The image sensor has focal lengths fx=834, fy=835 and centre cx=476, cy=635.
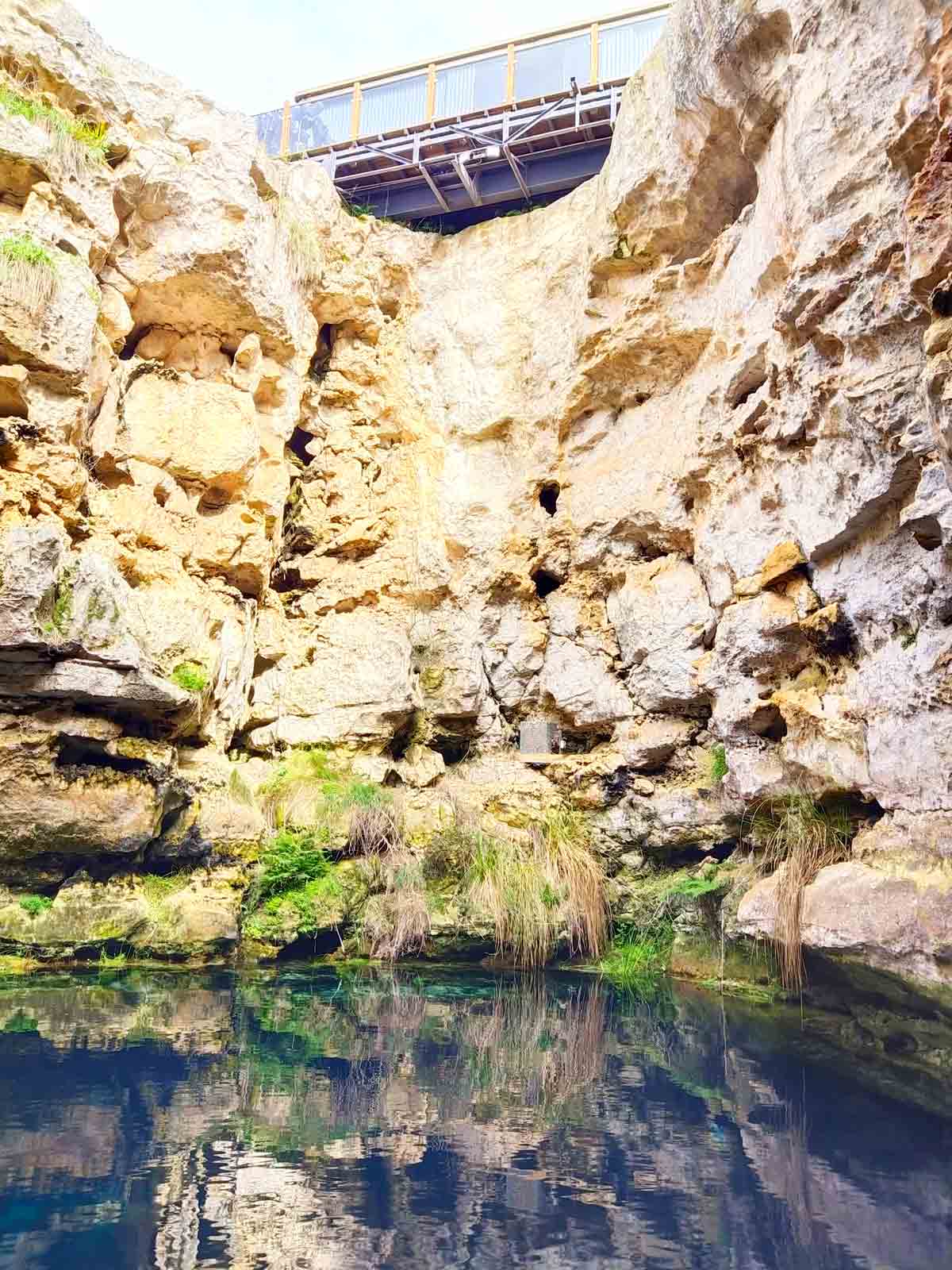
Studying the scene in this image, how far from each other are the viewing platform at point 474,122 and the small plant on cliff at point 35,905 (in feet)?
29.9

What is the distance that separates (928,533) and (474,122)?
8736mm

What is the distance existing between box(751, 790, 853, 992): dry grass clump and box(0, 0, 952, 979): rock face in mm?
188

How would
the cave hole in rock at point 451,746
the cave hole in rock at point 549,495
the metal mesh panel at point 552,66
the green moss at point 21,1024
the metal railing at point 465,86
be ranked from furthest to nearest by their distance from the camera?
the metal mesh panel at point 552,66 → the metal railing at point 465,86 → the cave hole in rock at point 549,495 → the cave hole in rock at point 451,746 → the green moss at point 21,1024

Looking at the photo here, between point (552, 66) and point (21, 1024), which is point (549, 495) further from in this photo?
point (21, 1024)

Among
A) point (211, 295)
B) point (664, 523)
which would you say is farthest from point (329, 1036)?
point (211, 295)

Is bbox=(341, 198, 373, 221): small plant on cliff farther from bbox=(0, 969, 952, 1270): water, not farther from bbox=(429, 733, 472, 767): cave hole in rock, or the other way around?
bbox=(0, 969, 952, 1270): water

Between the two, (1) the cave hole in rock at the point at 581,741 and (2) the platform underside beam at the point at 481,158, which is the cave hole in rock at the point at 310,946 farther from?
(2) the platform underside beam at the point at 481,158

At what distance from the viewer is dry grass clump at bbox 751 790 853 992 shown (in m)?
4.85

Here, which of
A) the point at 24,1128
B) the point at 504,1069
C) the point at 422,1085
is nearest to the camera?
the point at 24,1128

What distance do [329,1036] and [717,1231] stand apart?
250 cm

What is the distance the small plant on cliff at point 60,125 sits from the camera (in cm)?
704

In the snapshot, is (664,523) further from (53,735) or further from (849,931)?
(53,735)

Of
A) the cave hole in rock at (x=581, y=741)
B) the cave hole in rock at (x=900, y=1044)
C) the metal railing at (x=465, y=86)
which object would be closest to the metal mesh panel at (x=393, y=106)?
the metal railing at (x=465, y=86)

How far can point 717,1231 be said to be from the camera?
2.24 metres
